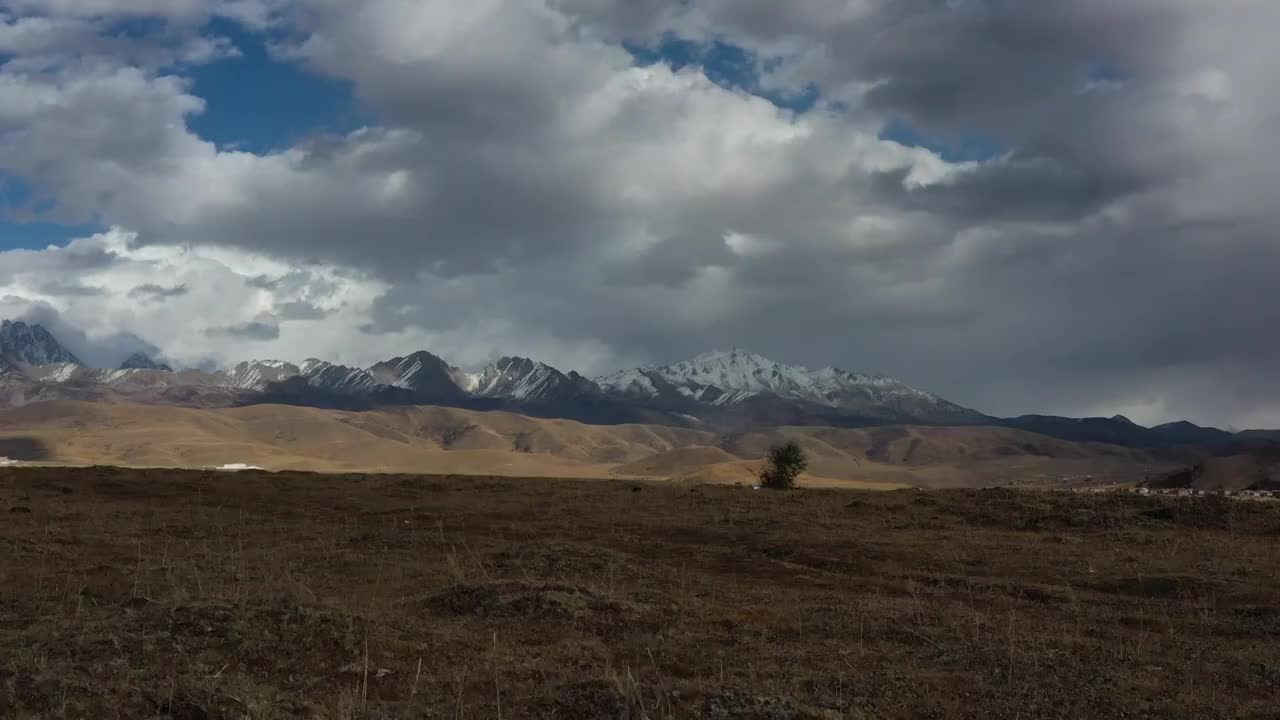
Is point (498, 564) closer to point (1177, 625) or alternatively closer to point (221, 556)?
point (221, 556)

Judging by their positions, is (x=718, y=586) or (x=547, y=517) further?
(x=547, y=517)

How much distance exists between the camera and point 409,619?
50.5 feet

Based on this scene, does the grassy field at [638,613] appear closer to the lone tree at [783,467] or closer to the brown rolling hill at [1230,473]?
the lone tree at [783,467]

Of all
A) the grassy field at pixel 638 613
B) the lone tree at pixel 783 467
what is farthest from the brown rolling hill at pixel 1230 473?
the grassy field at pixel 638 613

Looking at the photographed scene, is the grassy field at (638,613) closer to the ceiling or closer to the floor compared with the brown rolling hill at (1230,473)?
closer to the floor

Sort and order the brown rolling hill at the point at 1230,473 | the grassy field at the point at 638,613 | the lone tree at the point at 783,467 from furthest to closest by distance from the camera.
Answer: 1. the brown rolling hill at the point at 1230,473
2. the lone tree at the point at 783,467
3. the grassy field at the point at 638,613

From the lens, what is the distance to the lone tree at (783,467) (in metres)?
59.1

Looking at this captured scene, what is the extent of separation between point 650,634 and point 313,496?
26989 mm

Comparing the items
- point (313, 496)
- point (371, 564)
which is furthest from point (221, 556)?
point (313, 496)

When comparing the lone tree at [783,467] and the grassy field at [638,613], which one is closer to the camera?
the grassy field at [638,613]

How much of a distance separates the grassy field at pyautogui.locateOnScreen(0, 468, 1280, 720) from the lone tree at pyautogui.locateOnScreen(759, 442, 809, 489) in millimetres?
25965

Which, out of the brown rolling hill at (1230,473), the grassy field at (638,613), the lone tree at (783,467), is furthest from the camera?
the brown rolling hill at (1230,473)

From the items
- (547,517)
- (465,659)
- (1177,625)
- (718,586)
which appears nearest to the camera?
(465,659)

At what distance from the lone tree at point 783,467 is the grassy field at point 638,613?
85.2 ft
